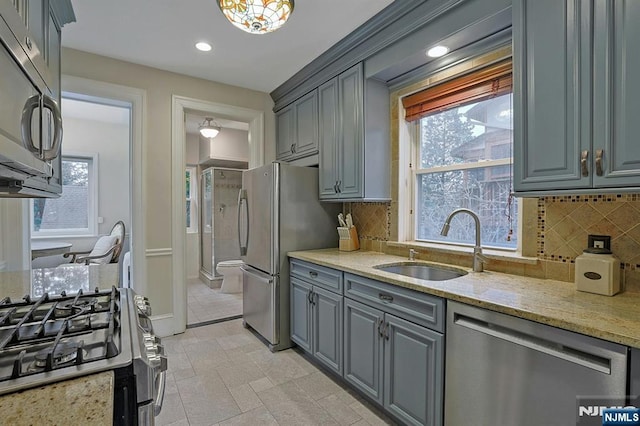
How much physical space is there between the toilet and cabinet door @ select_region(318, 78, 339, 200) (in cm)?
240

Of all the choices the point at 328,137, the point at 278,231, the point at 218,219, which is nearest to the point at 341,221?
the point at 278,231

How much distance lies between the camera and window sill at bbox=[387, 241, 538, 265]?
185 cm

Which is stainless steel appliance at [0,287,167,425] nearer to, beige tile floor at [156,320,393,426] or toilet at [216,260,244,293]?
beige tile floor at [156,320,393,426]

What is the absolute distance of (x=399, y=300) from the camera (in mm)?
1779

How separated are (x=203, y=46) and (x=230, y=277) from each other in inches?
126

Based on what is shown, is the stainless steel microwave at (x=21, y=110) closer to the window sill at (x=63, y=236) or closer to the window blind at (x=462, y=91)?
the window blind at (x=462, y=91)

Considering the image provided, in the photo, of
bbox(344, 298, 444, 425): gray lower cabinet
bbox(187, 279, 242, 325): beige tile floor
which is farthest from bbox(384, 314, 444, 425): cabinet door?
bbox(187, 279, 242, 325): beige tile floor

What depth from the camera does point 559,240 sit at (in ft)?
5.64

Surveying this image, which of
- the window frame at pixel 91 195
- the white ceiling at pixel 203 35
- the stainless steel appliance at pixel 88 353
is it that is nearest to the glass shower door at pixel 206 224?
the window frame at pixel 91 195

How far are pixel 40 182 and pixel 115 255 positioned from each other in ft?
12.2

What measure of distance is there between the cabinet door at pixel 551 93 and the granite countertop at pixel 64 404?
5.76 ft

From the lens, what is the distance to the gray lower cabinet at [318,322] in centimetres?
229

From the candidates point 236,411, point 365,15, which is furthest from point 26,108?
point 365,15

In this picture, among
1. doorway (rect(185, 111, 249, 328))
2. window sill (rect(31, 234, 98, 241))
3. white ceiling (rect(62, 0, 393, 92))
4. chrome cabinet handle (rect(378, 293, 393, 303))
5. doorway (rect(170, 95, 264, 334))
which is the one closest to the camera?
chrome cabinet handle (rect(378, 293, 393, 303))
